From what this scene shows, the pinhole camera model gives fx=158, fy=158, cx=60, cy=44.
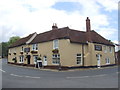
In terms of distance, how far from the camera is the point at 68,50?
25859 millimetres

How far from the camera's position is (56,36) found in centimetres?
2828

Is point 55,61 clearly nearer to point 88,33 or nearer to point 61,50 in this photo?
point 61,50

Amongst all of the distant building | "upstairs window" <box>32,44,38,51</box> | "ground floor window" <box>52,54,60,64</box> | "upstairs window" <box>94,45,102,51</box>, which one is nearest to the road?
the distant building

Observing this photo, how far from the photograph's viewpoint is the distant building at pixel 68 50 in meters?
26.2

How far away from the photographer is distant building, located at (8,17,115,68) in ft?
86.0

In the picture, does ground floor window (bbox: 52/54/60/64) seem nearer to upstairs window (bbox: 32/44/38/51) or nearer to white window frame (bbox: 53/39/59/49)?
white window frame (bbox: 53/39/59/49)

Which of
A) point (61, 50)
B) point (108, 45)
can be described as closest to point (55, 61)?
point (61, 50)

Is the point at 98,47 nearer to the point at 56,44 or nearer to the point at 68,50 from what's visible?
the point at 68,50

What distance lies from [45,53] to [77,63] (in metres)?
6.38

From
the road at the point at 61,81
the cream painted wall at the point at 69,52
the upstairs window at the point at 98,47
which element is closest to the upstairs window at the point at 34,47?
the cream painted wall at the point at 69,52

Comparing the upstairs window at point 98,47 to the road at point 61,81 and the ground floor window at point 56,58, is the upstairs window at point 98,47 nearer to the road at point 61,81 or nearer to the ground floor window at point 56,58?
the ground floor window at point 56,58

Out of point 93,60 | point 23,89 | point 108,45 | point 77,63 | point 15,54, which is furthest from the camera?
point 15,54

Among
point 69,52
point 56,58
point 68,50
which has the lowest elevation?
point 56,58

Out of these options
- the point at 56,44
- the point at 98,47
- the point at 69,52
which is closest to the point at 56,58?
the point at 56,44
